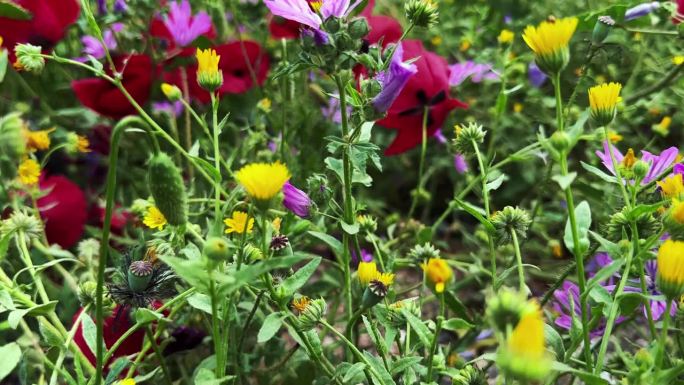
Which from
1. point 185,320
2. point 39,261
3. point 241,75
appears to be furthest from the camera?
point 241,75

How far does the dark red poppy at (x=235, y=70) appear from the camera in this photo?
2.69 ft

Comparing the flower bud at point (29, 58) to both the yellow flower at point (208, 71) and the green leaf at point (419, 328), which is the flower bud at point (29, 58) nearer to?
the yellow flower at point (208, 71)

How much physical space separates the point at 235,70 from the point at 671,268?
608 millimetres

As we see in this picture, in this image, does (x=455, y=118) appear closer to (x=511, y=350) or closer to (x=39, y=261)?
(x=39, y=261)

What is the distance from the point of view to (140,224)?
665mm

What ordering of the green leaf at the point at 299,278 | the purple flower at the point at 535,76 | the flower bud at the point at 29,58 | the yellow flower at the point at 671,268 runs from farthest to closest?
the purple flower at the point at 535,76 → the flower bud at the point at 29,58 → the green leaf at the point at 299,278 → the yellow flower at the point at 671,268

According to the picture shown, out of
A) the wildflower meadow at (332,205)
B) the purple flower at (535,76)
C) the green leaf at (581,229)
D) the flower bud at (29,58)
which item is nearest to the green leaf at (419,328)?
the wildflower meadow at (332,205)

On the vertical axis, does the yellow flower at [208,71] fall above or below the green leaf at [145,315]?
above

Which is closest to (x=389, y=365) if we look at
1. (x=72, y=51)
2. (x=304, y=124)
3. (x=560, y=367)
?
(x=560, y=367)

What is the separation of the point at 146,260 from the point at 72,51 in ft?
1.91

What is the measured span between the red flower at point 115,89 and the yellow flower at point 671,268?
58 cm

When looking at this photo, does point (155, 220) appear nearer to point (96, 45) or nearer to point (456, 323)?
point (456, 323)

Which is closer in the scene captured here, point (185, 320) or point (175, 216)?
point (175, 216)

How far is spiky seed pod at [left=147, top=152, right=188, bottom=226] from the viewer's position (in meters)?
0.38
